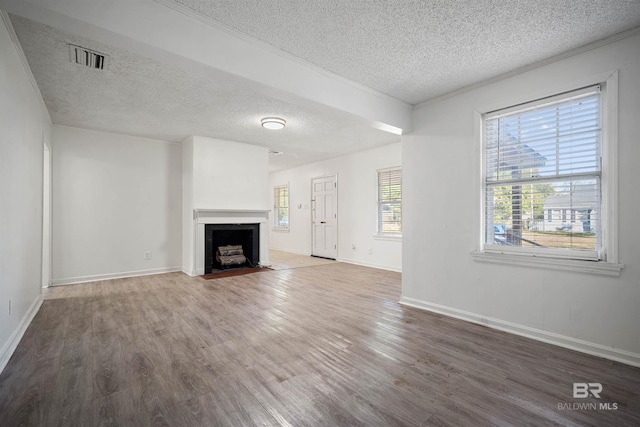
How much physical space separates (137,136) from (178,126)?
3.97 ft

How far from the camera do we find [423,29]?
88.7 inches

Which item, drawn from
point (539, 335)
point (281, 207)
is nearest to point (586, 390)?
point (539, 335)

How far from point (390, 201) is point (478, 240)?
A: 3085mm

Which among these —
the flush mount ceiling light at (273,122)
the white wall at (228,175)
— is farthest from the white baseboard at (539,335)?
the white wall at (228,175)

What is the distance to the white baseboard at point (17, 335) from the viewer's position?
86.4 inches

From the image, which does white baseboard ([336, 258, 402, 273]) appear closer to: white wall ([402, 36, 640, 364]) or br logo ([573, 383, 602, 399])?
white wall ([402, 36, 640, 364])

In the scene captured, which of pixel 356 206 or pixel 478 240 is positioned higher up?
pixel 356 206

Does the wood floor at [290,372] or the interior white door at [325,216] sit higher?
the interior white door at [325,216]

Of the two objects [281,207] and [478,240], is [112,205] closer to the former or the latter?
[281,207]

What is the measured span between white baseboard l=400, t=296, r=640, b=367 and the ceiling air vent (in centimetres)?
414

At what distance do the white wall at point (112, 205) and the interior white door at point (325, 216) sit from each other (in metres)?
3.40

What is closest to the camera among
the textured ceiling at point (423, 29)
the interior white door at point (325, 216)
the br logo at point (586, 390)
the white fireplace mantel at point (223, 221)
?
the br logo at point (586, 390)

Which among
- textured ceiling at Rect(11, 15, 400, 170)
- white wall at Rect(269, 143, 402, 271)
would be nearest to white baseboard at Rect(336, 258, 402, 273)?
white wall at Rect(269, 143, 402, 271)

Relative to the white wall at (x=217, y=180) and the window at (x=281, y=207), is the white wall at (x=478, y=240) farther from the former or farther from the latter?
the window at (x=281, y=207)
